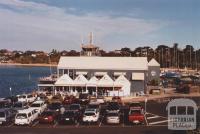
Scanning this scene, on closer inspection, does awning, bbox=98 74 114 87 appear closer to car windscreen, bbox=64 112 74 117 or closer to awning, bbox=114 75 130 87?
awning, bbox=114 75 130 87

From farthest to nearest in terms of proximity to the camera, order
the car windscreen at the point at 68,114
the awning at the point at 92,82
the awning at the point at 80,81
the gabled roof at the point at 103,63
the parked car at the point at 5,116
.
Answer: the gabled roof at the point at 103,63, the awning at the point at 80,81, the awning at the point at 92,82, the car windscreen at the point at 68,114, the parked car at the point at 5,116

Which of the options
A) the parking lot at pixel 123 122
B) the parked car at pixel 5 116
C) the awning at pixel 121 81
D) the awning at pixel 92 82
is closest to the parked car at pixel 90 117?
the parking lot at pixel 123 122

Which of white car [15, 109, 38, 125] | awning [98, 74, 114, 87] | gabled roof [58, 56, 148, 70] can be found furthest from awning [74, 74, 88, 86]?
white car [15, 109, 38, 125]

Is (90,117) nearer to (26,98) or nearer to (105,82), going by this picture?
(26,98)

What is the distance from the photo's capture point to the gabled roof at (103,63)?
8106 cm

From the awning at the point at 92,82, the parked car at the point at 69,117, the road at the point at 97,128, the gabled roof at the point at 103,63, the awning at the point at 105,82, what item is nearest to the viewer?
the road at the point at 97,128

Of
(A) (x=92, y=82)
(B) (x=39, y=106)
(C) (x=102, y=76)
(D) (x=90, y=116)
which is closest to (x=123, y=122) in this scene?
(D) (x=90, y=116)

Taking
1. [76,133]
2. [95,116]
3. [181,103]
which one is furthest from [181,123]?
[95,116]

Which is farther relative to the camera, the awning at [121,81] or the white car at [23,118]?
the awning at [121,81]

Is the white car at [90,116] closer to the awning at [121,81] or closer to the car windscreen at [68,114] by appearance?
the car windscreen at [68,114]

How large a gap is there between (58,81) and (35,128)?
1332 inches

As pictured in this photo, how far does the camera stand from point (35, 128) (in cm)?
4266

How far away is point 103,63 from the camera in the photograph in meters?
82.3

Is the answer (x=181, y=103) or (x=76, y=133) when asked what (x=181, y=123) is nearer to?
(x=181, y=103)
